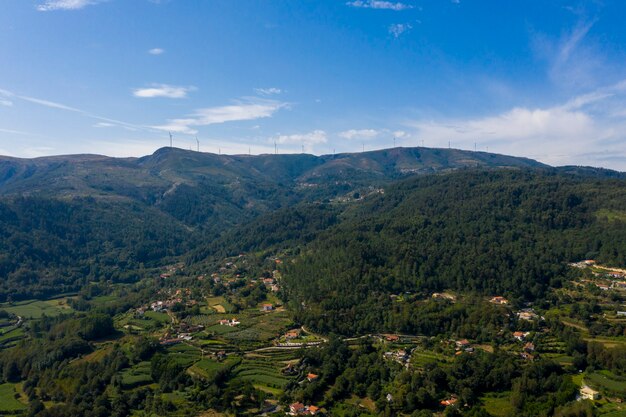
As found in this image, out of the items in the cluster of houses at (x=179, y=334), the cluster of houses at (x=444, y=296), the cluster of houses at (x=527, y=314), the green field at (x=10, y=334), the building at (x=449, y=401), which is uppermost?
the cluster of houses at (x=444, y=296)

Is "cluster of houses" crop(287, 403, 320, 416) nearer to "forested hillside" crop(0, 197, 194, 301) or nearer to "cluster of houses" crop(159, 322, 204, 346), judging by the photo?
"cluster of houses" crop(159, 322, 204, 346)

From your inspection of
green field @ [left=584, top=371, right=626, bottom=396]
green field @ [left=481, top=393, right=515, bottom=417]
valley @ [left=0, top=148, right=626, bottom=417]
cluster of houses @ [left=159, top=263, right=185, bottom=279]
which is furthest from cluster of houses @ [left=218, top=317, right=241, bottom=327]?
green field @ [left=584, top=371, right=626, bottom=396]

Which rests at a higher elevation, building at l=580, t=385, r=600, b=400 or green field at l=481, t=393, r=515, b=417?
building at l=580, t=385, r=600, b=400

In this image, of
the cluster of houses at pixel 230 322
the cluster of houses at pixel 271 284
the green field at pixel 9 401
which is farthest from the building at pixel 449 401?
the green field at pixel 9 401

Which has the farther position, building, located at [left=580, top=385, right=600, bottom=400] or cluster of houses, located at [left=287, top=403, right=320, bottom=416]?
cluster of houses, located at [left=287, top=403, right=320, bottom=416]

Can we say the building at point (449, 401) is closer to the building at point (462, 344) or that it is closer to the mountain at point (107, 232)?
the building at point (462, 344)

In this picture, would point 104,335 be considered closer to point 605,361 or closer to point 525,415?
point 525,415
